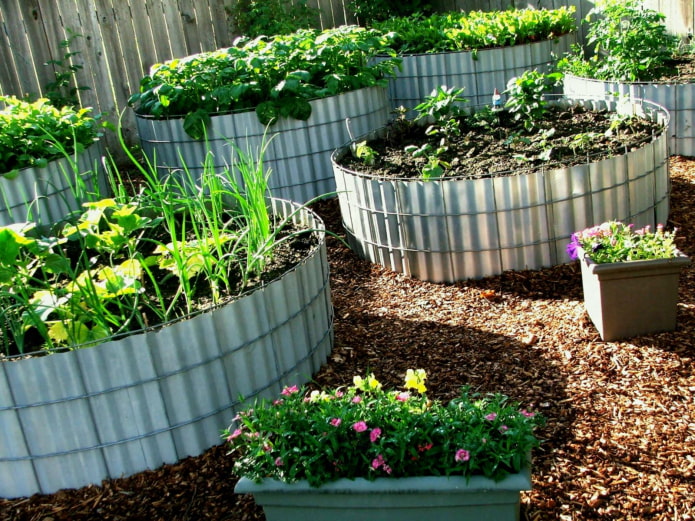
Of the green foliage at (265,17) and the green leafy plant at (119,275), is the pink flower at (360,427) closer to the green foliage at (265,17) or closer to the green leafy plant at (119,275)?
the green leafy plant at (119,275)

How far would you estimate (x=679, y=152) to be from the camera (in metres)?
5.75

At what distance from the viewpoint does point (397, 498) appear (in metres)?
2.23

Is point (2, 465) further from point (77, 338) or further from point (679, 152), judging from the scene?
point (679, 152)

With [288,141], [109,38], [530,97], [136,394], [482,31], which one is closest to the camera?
[136,394]

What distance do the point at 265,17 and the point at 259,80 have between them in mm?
2672

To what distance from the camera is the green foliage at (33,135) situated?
450 centimetres

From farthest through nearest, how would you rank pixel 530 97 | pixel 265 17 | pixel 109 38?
pixel 265 17
pixel 109 38
pixel 530 97

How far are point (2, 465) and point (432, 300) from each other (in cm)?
223

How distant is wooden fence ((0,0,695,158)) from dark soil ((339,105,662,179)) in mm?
2743

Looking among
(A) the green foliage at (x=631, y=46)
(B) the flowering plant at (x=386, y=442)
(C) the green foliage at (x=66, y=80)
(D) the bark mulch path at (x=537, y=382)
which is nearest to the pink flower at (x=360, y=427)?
(B) the flowering plant at (x=386, y=442)

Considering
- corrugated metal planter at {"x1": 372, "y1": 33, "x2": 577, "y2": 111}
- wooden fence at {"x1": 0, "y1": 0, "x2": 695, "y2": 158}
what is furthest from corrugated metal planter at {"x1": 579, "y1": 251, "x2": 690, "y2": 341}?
wooden fence at {"x1": 0, "y1": 0, "x2": 695, "y2": 158}

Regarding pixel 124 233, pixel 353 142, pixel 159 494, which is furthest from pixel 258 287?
pixel 353 142

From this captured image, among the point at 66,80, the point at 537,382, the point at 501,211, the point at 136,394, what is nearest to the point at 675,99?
the point at 501,211

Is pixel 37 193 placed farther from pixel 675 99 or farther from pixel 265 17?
pixel 675 99
